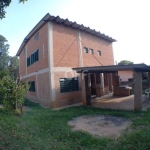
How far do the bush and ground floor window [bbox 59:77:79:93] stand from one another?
3.85 meters

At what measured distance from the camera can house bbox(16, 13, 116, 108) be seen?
11.1m

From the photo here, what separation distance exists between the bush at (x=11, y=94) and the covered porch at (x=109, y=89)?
4465mm

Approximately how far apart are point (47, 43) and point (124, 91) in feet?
30.8

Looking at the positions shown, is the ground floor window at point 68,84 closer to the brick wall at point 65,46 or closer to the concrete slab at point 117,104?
the brick wall at point 65,46

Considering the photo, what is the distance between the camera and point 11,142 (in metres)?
4.25

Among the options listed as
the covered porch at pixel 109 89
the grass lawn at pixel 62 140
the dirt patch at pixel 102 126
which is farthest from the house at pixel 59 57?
the grass lawn at pixel 62 140

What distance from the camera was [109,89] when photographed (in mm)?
17969

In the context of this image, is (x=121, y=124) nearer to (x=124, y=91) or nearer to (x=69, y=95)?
(x=69, y=95)

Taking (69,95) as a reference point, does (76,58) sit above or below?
above

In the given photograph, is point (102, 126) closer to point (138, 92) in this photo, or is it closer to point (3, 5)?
point (138, 92)

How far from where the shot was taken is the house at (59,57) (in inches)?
436

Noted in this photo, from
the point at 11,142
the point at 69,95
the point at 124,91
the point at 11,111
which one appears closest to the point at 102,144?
the point at 11,142

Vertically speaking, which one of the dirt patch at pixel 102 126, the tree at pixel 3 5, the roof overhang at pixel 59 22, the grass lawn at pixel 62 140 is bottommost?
the dirt patch at pixel 102 126

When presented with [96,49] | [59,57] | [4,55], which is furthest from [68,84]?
[4,55]
